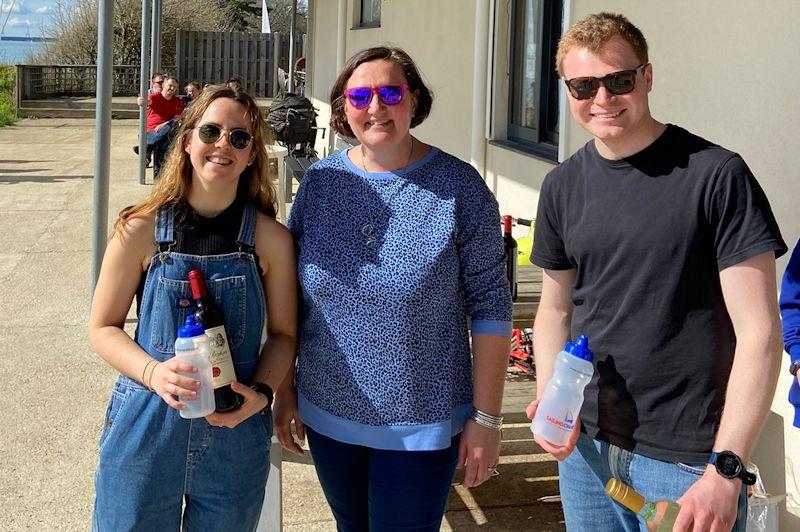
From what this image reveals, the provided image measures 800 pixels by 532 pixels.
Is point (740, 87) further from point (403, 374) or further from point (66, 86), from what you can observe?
point (66, 86)

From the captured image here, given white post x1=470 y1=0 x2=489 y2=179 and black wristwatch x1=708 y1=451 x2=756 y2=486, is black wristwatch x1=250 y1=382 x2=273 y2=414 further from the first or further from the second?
white post x1=470 y1=0 x2=489 y2=179

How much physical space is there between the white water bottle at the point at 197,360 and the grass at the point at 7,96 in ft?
76.9

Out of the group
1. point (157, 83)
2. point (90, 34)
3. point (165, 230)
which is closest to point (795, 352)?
point (165, 230)

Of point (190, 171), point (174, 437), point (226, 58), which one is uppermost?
point (226, 58)

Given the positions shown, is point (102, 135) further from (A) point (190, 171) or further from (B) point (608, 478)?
(B) point (608, 478)

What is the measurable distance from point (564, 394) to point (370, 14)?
1032 centimetres

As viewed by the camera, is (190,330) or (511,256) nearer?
(190,330)

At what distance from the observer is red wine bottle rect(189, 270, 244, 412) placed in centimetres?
215

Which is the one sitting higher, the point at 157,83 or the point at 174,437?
the point at 157,83

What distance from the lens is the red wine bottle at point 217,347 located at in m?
2.15

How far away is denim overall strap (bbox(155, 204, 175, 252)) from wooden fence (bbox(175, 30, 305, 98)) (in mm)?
29508

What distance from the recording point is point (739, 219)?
1842 mm

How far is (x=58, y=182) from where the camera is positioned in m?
13.7

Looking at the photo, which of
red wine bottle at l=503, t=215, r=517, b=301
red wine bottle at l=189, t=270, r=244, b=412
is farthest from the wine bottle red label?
red wine bottle at l=503, t=215, r=517, b=301
